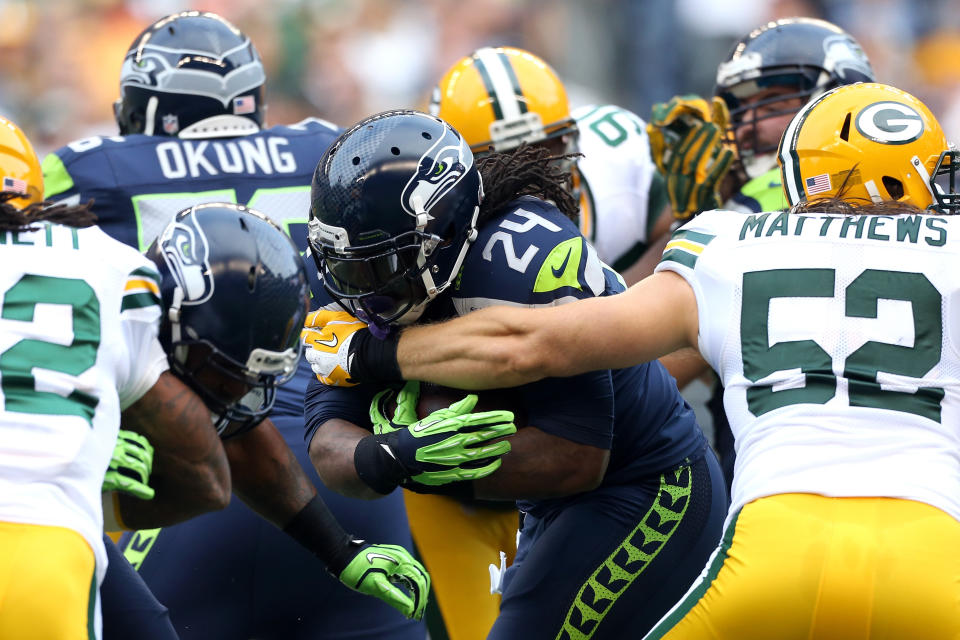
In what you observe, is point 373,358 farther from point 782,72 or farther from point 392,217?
point 782,72

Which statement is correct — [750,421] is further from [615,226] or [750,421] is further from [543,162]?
[615,226]

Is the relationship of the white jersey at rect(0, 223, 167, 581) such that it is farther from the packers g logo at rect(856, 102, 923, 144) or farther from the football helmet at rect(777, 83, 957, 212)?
the packers g logo at rect(856, 102, 923, 144)

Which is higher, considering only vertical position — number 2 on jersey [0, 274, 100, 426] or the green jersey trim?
number 2 on jersey [0, 274, 100, 426]

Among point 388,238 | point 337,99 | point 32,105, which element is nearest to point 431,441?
point 388,238

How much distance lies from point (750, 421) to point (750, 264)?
0.35 m

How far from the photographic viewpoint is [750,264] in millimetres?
2910

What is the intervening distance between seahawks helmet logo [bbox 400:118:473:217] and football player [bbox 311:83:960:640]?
0.32 m

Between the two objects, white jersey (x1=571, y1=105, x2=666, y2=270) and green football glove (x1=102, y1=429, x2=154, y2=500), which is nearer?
green football glove (x1=102, y1=429, x2=154, y2=500)

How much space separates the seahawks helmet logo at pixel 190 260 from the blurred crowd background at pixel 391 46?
7.32 m

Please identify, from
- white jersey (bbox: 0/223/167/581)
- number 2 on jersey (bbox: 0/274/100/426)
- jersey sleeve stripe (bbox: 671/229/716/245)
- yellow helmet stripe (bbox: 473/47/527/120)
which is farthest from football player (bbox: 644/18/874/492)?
number 2 on jersey (bbox: 0/274/100/426)

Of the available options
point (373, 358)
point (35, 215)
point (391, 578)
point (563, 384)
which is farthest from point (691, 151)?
point (35, 215)

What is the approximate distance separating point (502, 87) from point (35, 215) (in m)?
2.64

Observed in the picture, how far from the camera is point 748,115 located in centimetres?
538

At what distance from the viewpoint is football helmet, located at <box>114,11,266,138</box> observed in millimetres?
4797
